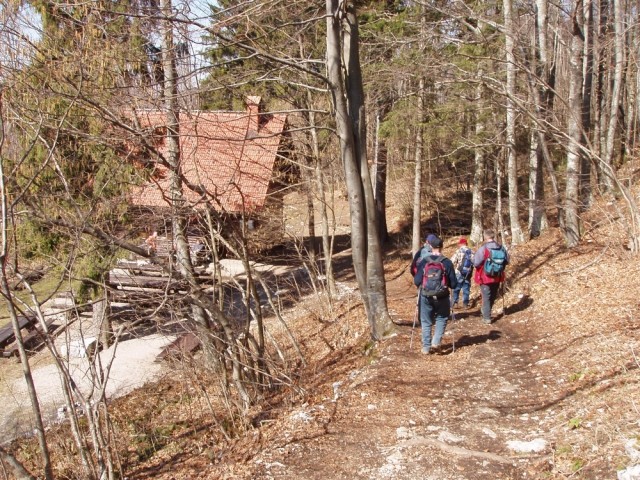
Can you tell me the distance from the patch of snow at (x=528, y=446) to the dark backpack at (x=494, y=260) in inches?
147

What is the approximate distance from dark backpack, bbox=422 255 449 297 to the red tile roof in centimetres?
265

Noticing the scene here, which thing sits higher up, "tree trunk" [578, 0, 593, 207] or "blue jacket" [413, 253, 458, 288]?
"tree trunk" [578, 0, 593, 207]

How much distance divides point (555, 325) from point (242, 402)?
15.6ft

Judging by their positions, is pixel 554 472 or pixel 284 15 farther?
pixel 284 15

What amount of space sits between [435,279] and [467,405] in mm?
1723

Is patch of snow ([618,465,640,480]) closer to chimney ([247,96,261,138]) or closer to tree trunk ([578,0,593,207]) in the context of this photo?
chimney ([247,96,261,138])

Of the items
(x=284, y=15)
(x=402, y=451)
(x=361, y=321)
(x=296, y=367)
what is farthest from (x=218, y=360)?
(x=284, y=15)

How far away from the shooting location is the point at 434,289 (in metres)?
7.38

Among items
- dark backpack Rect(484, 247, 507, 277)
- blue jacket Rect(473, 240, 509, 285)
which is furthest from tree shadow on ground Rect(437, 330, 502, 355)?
dark backpack Rect(484, 247, 507, 277)

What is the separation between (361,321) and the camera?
11242 mm

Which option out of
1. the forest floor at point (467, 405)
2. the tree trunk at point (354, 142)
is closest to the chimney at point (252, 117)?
the tree trunk at point (354, 142)

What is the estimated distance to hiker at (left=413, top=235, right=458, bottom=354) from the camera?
739cm

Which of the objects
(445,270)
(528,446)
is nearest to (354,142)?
(445,270)

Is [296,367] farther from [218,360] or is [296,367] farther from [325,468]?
[325,468]
